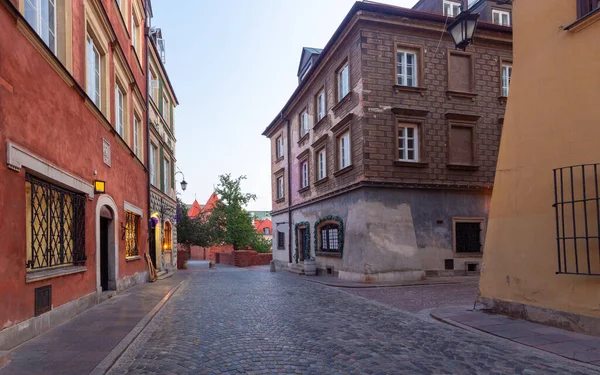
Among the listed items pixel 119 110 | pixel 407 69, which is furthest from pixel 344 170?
pixel 119 110

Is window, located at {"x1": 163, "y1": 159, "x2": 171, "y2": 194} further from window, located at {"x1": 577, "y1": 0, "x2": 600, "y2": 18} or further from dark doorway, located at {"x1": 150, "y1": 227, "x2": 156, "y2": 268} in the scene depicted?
window, located at {"x1": 577, "y1": 0, "x2": 600, "y2": 18}

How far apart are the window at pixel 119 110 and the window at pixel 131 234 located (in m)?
2.61

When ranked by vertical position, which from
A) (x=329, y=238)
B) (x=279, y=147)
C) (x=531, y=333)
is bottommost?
(x=531, y=333)

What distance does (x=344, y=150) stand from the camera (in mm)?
18547

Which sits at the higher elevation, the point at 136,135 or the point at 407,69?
the point at 407,69

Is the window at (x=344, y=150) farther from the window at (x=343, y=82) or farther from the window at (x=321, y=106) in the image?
the window at (x=321, y=106)

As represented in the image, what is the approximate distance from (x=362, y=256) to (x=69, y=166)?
1041 centimetres

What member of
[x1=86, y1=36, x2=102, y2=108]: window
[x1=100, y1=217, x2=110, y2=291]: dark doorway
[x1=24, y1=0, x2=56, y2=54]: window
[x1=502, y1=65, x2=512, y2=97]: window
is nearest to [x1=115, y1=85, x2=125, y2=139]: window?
[x1=86, y1=36, x2=102, y2=108]: window

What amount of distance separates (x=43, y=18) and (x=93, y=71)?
3.25 metres

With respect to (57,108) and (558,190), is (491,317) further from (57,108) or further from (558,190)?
(57,108)

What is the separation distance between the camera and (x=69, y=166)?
856cm

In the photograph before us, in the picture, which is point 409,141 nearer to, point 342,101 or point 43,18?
point 342,101

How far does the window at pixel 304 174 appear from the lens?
2397cm

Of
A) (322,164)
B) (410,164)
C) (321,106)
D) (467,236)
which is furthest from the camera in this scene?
(321,106)
